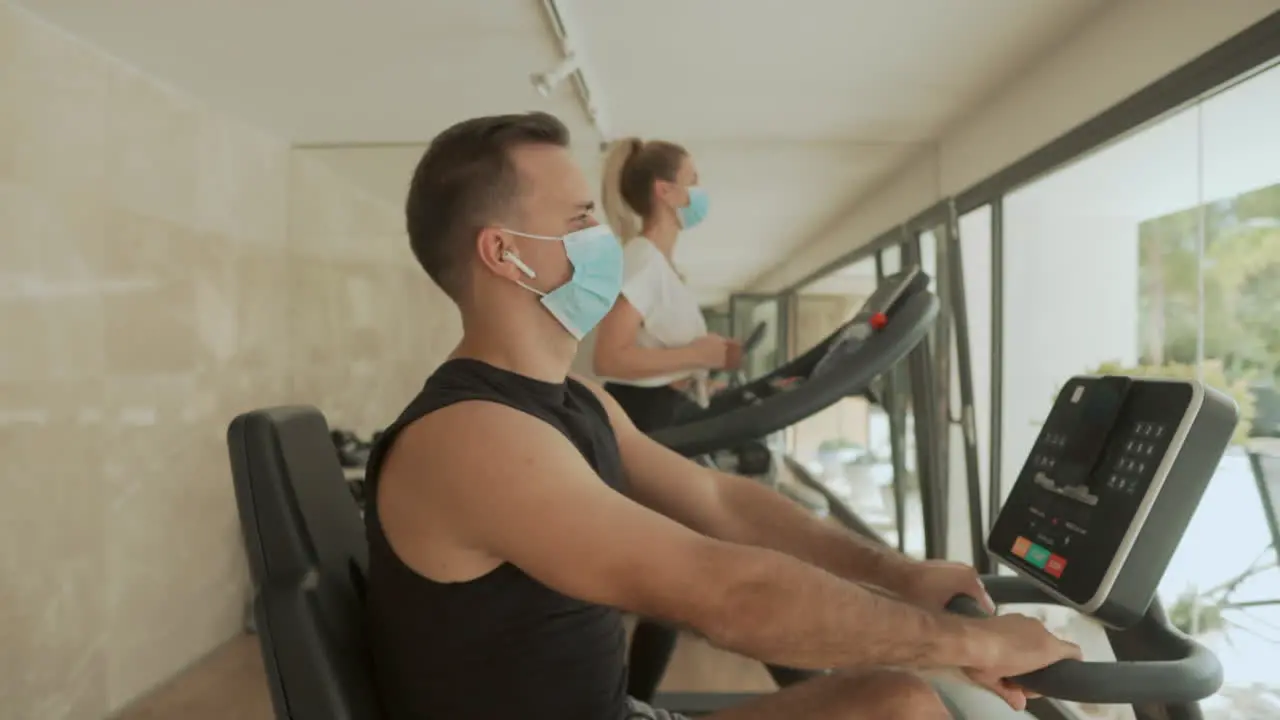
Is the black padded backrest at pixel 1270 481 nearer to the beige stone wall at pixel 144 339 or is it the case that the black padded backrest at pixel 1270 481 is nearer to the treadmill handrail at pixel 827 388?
the treadmill handrail at pixel 827 388

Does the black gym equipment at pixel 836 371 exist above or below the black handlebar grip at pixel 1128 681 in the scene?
above

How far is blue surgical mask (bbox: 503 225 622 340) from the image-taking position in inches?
46.2

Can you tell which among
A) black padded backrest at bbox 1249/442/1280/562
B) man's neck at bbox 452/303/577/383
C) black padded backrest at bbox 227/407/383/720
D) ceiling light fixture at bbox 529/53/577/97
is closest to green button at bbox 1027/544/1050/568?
man's neck at bbox 452/303/577/383

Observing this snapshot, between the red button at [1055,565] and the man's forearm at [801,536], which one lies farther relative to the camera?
the man's forearm at [801,536]

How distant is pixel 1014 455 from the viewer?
3086 millimetres

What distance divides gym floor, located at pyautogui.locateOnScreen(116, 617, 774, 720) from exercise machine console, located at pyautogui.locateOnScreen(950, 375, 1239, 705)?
1.74 m

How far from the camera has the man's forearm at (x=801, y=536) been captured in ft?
3.97

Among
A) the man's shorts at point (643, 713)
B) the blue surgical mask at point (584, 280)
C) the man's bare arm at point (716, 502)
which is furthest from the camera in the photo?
the man's bare arm at point (716, 502)

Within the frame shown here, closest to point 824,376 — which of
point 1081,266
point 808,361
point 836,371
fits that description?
point 836,371

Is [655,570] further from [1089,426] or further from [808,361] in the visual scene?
[808,361]

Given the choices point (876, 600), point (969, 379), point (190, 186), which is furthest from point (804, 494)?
point (876, 600)

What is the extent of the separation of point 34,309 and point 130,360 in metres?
0.40

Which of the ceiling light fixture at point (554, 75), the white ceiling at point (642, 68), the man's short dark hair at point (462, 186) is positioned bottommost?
the man's short dark hair at point (462, 186)

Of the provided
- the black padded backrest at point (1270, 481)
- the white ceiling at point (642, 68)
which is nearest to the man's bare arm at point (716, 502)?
the black padded backrest at point (1270, 481)
